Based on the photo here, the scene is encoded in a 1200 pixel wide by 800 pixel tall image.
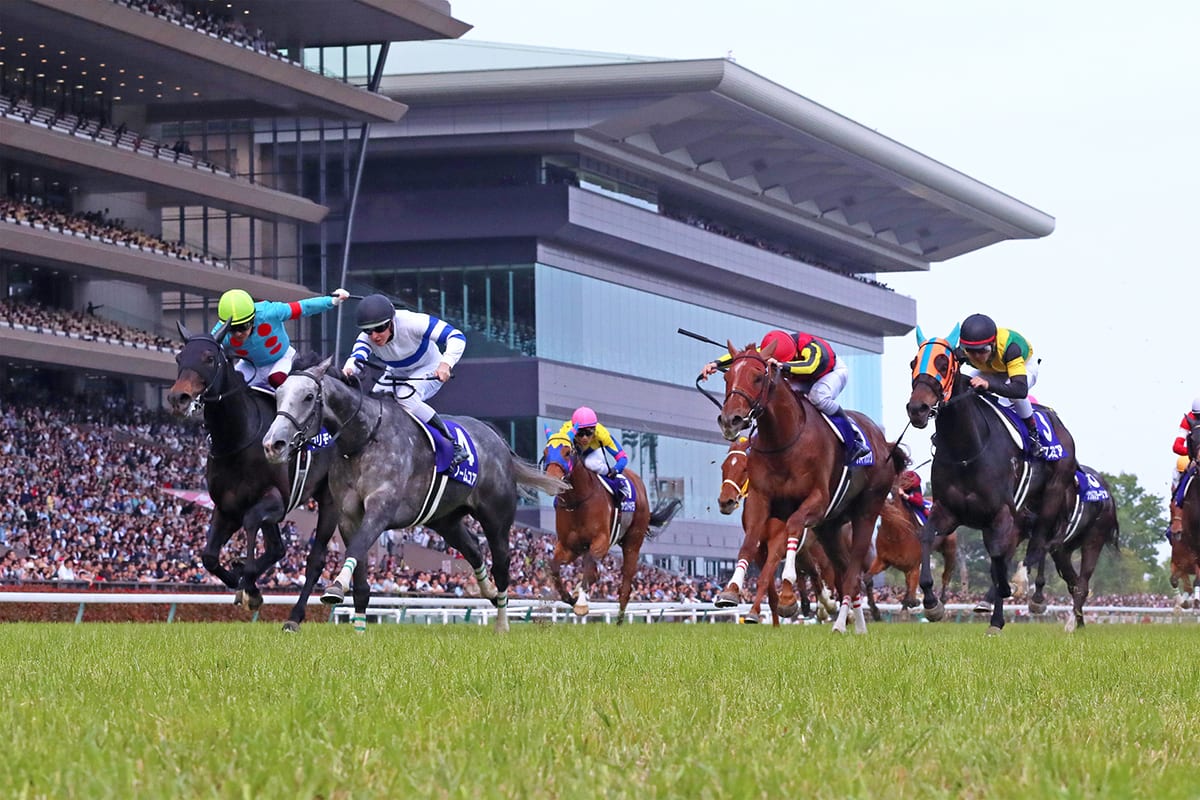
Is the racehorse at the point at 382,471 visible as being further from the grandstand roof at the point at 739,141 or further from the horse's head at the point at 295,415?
the grandstand roof at the point at 739,141

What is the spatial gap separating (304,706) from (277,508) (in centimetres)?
991

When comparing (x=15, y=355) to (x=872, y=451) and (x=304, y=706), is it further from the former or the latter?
(x=304, y=706)

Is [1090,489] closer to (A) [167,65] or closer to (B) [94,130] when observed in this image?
(B) [94,130]

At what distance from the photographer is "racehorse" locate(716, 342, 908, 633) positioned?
14.6m

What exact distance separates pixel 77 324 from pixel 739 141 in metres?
34.3

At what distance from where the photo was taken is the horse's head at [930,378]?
14969mm

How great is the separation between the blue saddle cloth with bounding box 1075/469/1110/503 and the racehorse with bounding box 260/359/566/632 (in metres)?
7.94

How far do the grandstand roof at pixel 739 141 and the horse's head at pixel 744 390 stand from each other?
54984 millimetres

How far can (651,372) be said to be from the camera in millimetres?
76875

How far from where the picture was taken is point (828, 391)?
1612 centimetres

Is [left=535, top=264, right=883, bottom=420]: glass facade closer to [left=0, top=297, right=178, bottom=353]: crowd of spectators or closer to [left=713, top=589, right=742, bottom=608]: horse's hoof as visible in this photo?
[left=0, top=297, right=178, bottom=353]: crowd of spectators

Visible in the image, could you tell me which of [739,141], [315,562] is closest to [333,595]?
[315,562]

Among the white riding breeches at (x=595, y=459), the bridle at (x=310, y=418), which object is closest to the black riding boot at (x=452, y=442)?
the bridle at (x=310, y=418)

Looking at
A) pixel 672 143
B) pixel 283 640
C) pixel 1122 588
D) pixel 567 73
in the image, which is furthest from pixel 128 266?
pixel 1122 588
